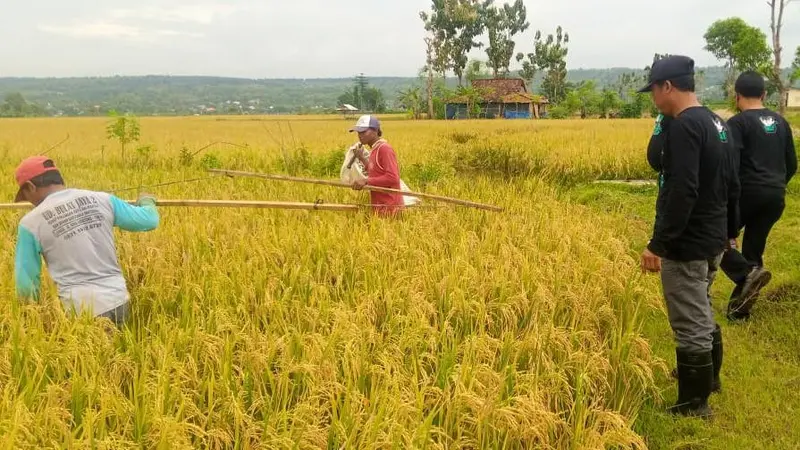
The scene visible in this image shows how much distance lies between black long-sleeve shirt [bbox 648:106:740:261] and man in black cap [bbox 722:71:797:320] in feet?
4.28

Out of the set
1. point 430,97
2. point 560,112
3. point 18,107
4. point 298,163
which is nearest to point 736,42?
point 560,112

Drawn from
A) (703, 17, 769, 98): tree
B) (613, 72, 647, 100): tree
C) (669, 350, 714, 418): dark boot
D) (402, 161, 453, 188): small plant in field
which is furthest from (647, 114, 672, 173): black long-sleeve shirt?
(613, 72, 647, 100): tree

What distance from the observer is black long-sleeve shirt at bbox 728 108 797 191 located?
13.1 ft

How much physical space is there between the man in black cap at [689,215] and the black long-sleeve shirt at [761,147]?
1.22 metres

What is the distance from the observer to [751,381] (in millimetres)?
3379

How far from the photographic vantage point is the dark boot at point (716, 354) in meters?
3.20

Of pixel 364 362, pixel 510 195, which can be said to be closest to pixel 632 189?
pixel 510 195

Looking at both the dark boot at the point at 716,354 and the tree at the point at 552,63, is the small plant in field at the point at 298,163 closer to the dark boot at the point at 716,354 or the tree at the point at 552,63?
the dark boot at the point at 716,354

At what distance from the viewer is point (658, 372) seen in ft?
11.2

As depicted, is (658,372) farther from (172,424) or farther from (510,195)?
(510,195)

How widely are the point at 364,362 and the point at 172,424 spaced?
0.83 meters

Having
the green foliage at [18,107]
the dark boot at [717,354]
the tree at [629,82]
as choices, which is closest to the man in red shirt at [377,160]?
the dark boot at [717,354]

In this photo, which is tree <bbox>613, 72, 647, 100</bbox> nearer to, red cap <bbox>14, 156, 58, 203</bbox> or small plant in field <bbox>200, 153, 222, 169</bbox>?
small plant in field <bbox>200, 153, 222, 169</bbox>

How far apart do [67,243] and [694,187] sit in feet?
10.0
